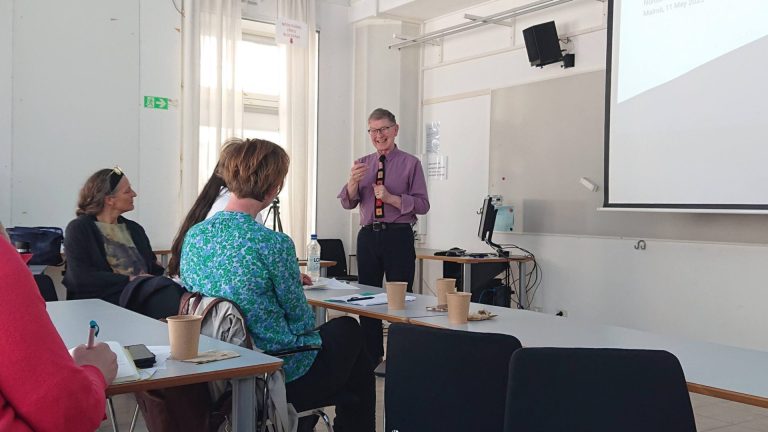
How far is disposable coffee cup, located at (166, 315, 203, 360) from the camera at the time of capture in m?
1.75

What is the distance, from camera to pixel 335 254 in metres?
6.73

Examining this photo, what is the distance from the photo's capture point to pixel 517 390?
1.42 metres

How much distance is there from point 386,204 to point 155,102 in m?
2.56

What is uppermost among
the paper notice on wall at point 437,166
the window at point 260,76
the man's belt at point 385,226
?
the window at point 260,76

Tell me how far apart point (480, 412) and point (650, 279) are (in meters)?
3.64

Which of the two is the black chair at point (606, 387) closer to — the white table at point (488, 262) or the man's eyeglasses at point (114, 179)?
the man's eyeglasses at point (114, 179)

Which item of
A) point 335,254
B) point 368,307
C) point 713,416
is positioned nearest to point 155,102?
point 335,254

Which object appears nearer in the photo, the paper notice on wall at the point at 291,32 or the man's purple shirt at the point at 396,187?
the man's purple shirt at the point at 396,187

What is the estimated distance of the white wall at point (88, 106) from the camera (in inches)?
212

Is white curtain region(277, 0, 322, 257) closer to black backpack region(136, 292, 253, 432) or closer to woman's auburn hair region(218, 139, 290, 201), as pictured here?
woman's auburn hair region(218, 139, 290, 201)

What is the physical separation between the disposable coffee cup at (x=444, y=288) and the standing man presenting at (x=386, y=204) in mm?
1525

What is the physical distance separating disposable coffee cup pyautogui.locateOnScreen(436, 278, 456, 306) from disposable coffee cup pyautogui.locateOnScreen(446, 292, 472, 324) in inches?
7.1

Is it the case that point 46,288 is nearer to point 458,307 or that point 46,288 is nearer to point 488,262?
point 458,307

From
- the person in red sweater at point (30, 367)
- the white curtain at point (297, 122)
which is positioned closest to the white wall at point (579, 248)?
Result: the white curtain at point (297, 122)
